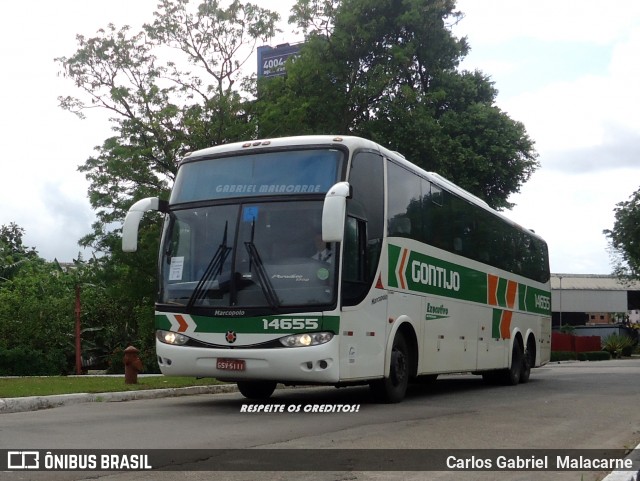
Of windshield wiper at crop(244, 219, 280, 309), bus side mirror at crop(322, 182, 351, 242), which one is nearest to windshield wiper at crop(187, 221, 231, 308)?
windshield wiper at crop(244, 219, 280, 309)

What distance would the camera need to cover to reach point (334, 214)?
11016mm

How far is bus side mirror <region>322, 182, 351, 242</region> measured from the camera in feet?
36.0

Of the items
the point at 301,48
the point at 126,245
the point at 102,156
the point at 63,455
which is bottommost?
the point at 63,455

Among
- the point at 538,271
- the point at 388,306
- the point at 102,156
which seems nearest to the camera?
the point at 388,306

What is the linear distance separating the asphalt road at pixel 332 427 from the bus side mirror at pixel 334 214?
224 centimetres

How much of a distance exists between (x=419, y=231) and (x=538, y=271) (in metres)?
10.5

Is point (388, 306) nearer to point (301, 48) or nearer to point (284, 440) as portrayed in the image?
point (284, 440)

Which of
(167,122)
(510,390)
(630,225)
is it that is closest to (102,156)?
(167,122)

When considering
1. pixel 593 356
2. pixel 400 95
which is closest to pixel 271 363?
pixel 400 95

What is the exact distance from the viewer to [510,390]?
60.7 feet

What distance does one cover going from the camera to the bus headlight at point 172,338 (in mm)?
12185

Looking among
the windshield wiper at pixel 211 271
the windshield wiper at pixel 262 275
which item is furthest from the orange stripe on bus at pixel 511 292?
the windshield wiper at pixel 211 271

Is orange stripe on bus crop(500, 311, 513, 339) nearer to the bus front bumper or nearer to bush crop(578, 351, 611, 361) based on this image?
the bus front bumper

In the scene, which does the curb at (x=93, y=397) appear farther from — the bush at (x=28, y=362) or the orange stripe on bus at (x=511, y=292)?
the bush at (x=28, y=362)
